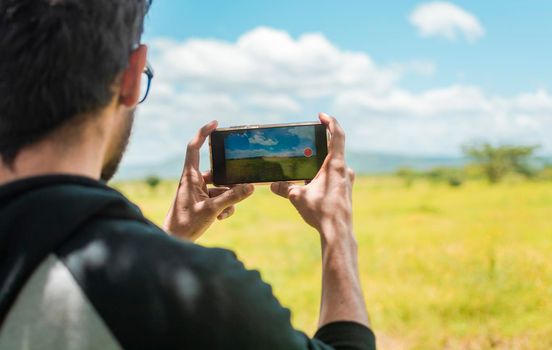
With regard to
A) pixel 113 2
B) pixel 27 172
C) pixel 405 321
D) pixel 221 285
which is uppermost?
pixel 113 2

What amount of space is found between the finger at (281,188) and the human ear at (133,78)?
0.35 meters

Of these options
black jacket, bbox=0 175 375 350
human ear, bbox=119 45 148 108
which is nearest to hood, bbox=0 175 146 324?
black jacket, bbox=0 175 375 350

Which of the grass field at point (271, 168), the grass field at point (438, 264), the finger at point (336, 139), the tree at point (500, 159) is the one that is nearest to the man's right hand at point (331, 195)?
the finger at point (336, 139)

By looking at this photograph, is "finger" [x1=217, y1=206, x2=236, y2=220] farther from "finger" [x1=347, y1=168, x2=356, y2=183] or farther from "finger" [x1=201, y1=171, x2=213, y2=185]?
"finger" [x1=347, y1=168, x2=356, y2=183]

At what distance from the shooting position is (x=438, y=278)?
697 centimetres

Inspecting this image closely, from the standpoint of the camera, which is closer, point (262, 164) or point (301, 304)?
point (262, 164)

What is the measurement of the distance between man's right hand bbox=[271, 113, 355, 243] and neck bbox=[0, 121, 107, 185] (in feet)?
1.04

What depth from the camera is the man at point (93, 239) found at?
613 millimetres

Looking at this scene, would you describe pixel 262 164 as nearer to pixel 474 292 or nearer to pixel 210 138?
pixel 210 138

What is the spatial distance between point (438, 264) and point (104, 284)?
7.03m

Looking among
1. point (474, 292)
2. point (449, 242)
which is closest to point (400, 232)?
point (449, 242)

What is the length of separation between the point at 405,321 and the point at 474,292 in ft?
2.74

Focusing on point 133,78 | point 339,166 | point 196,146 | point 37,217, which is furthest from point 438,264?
point 37,217

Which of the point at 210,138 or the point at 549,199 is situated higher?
the point at 210,138
